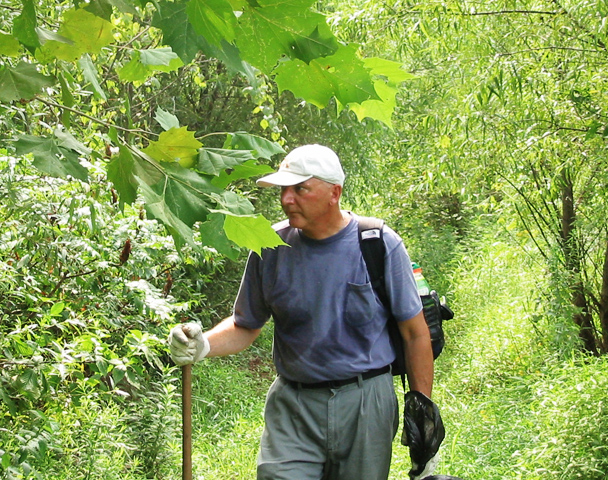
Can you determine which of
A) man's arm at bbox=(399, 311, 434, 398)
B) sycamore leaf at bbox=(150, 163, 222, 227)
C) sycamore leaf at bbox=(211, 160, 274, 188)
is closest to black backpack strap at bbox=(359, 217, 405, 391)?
man's arm at bbox=(399, 311, 434, 398)

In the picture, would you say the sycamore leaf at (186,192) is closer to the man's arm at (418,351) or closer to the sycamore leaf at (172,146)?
the sycamore leaf at (172,146)

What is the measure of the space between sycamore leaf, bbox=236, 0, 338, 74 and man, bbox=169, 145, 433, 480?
1670mm

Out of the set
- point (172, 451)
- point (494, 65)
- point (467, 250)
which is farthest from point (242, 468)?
point (467, 250)

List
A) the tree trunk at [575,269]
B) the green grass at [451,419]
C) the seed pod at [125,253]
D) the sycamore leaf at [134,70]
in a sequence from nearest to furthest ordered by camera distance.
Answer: the sycamore leaf at [134,70], the seed pod at [125,253], the green grass at [451,419], the tree trunk at [575,269]

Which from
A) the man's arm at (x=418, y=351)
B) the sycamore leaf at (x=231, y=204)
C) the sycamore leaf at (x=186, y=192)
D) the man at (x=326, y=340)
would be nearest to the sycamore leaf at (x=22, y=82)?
the sycamore leaf at (x=186, y=192)

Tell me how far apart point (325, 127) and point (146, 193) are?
807 centimetres

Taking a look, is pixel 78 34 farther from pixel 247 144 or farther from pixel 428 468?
pixel 428 468

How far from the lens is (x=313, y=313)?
10.7 feet

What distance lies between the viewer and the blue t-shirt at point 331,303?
3.24 meters

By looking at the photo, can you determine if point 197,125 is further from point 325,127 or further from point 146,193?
point 146,193

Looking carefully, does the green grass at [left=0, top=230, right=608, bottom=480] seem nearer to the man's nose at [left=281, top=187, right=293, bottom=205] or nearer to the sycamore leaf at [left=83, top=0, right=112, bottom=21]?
the man's nose at [left=281, top=187, right=293, bottom=205]

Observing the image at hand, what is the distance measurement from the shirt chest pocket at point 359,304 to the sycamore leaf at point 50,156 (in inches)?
73.3

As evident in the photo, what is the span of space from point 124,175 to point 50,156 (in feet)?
0.44

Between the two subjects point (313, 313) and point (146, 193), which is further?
point (313, 313)
